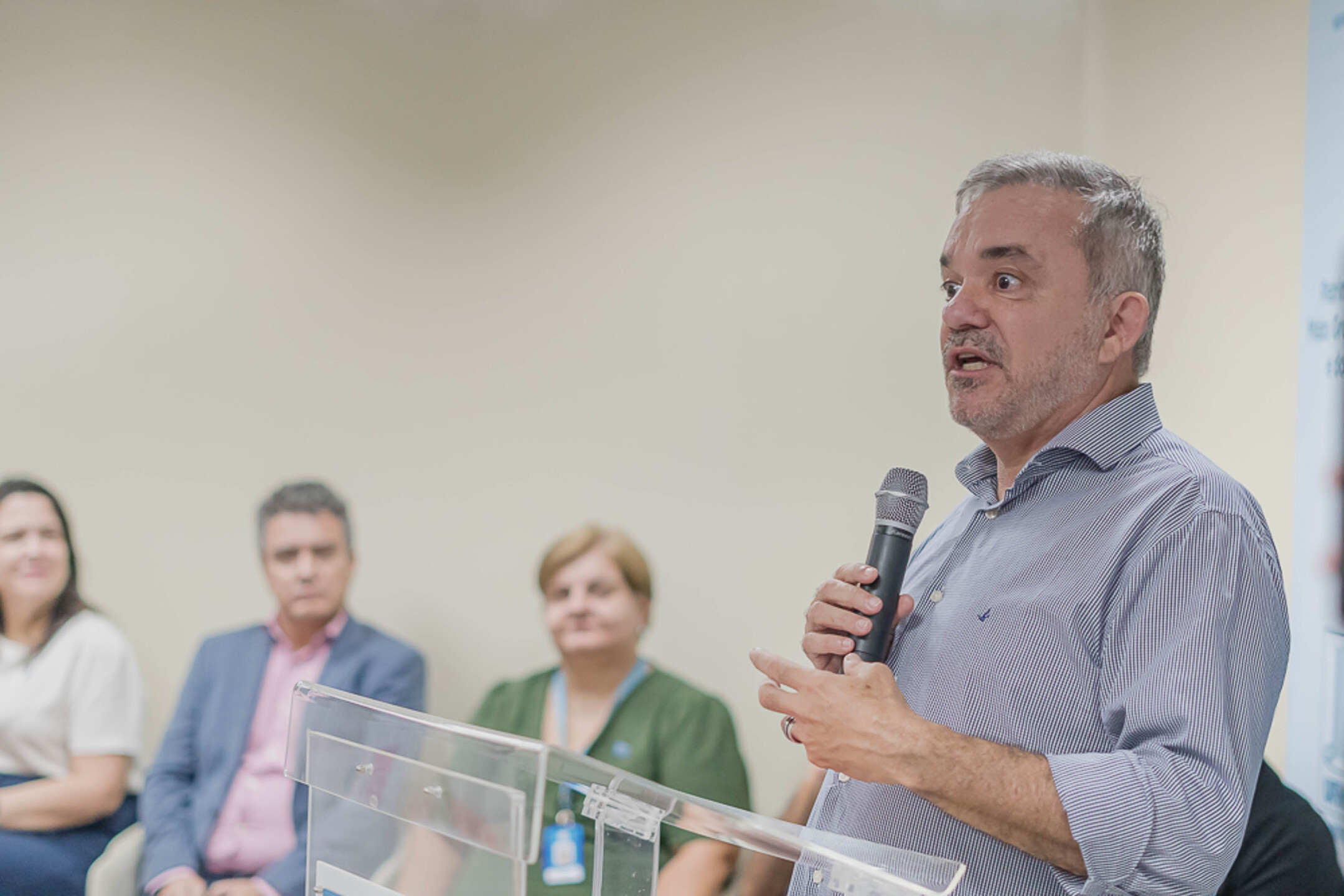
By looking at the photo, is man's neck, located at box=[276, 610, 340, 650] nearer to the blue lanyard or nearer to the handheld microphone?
the blue lanyard

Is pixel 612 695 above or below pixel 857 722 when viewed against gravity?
below

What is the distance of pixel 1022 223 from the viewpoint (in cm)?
129

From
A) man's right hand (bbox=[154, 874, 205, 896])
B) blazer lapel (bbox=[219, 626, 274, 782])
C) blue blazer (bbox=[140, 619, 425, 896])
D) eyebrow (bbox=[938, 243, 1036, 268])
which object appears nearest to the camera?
eyebrow (bbox=[938, 243, 1036, 268])

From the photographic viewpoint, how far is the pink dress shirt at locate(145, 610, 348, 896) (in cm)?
302

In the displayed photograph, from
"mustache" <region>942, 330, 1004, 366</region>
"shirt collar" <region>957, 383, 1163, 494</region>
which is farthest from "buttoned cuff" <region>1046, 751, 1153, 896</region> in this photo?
"mustache" <region>942, 330, 1004, 366</region>

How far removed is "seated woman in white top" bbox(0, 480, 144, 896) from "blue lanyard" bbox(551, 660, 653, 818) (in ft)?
4.30

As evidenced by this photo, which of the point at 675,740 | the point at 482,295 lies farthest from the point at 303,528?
the point at 675,740

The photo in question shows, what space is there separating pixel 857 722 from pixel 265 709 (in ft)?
8.74

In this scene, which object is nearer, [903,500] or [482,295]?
[903,500]

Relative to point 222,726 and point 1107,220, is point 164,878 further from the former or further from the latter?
point 1107,220

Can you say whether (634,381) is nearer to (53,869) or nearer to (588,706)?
(588,706)

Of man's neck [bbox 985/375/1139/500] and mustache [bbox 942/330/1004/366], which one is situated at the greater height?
mustache [bbox 942/330/1004/366]

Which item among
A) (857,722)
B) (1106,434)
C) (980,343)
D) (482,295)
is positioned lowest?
(857,722)

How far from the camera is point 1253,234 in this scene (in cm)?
246
